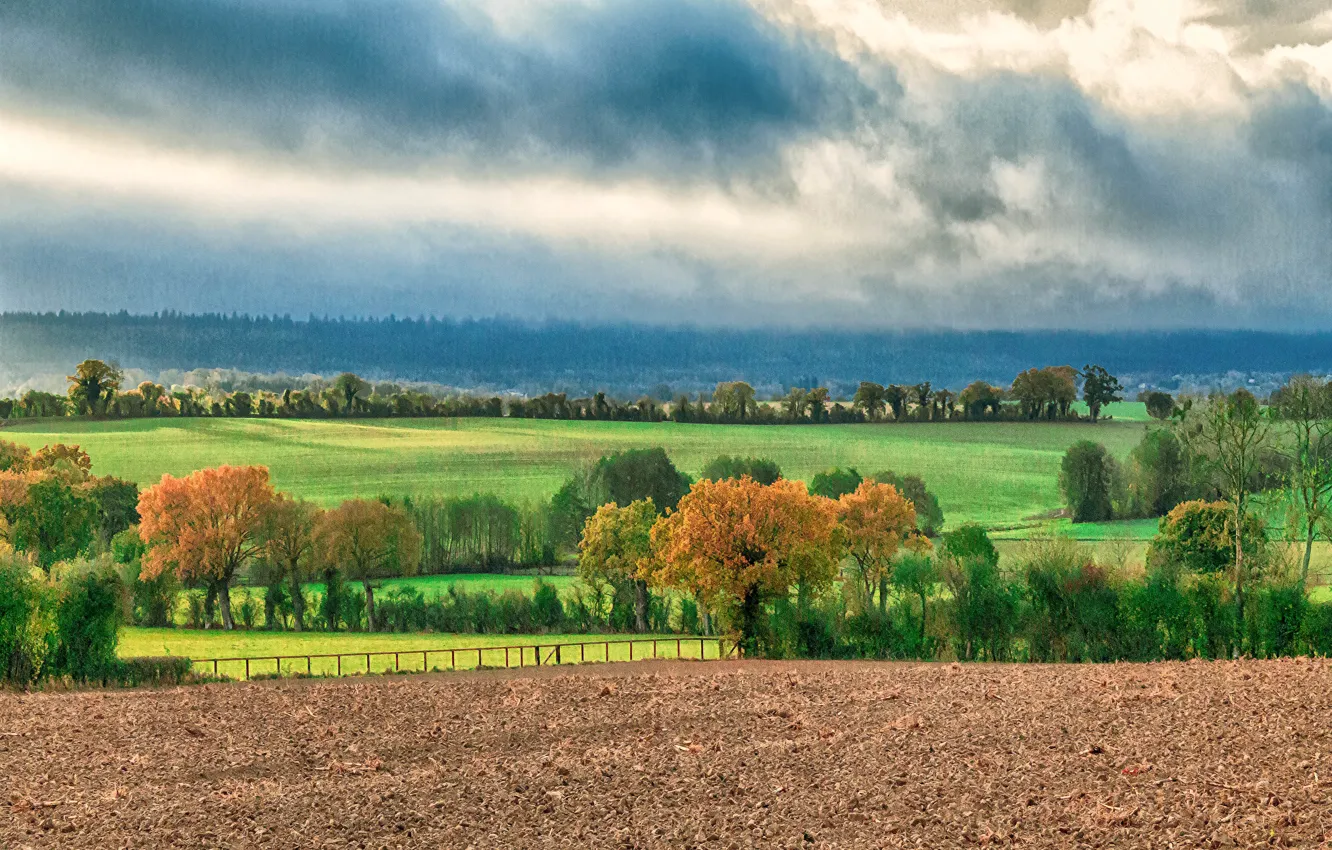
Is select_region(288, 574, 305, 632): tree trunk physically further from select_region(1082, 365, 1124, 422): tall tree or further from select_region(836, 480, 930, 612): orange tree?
select_region(1082, 365, 1124, 422): tall tree

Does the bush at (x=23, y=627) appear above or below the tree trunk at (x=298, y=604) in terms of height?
above

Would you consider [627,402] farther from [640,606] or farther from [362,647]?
[362,647]

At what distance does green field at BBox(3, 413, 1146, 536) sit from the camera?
85.9 m

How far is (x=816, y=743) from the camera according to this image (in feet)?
82.9

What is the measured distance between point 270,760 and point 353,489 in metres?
61.2

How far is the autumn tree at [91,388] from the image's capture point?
302 ft

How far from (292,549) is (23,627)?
882 inches

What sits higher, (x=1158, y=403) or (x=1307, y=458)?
(x=1158, y=403)

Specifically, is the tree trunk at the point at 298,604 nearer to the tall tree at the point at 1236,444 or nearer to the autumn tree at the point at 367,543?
the autumn tree at the point at 367,543

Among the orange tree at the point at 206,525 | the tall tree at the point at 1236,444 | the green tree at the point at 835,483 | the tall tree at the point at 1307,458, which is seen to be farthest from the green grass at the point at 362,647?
the tall tree at the point at 1307,458

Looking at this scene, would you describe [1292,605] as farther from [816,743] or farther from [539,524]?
[539,524]

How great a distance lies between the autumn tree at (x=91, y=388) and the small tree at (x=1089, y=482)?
7002 centimetres

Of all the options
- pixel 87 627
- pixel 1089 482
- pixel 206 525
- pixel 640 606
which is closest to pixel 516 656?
pixel 640 606

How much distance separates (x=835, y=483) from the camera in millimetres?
77812
